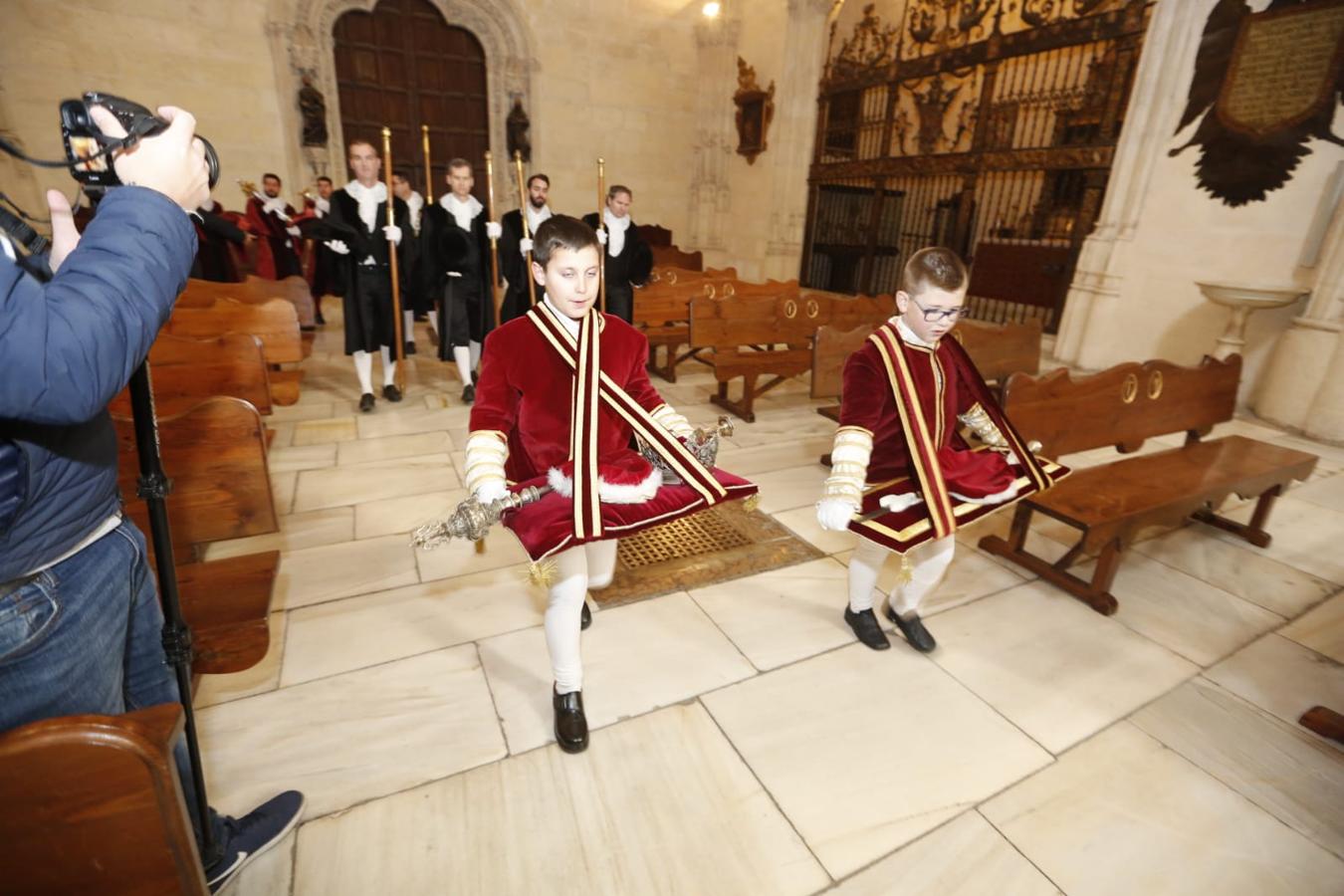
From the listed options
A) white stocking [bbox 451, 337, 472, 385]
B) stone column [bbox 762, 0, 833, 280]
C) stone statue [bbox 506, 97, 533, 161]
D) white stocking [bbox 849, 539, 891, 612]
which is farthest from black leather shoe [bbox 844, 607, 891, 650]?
stone statue [bbox 506, 97, 533, 161]

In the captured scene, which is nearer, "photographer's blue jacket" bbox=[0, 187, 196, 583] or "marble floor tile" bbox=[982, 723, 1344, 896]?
"photographer's blue jacket" bbox=[0, 187, 196, 583]

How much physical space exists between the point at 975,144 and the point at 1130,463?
23.0 ft

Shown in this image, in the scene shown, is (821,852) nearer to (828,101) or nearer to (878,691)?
(878,691)

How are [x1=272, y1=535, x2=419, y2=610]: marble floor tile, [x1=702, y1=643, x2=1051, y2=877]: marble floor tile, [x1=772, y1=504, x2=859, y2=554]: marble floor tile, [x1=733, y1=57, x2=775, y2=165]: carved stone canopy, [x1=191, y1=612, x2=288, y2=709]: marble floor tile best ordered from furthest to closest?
[x1=733, y1=57, x2=775, y2=165]: carved stone canopy < [x1=772, y1=504, x2=859, y2=554]: marble floor tile < [x1=272, y1=535, x2=419, y2=610]: marble floor tile < [x1=191, y1=612, x2=288, y2=709]: marble floor tile < [x1=702, y1=643, x2=1051, y2=877]: marble floor tile

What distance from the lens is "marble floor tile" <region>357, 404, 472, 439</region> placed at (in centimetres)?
480

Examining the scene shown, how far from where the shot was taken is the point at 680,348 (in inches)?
321

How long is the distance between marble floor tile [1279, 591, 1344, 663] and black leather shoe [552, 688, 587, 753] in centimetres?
307

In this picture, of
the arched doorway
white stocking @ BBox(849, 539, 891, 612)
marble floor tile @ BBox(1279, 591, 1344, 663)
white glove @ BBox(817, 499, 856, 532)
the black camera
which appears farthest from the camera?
the arched doorway

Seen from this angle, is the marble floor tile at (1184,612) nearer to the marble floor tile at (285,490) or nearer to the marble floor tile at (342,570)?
the marble floor tile at (342,570)

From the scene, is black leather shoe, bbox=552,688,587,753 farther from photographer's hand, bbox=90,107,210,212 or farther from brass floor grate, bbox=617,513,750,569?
photographer's hand, bbox=90,107,210,212

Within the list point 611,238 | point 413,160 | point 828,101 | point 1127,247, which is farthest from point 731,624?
point 413,160

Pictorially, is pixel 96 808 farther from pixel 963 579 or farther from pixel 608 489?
pixel 963 579

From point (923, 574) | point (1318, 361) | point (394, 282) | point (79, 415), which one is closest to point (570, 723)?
point (923, 574)

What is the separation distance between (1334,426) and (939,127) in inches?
246
